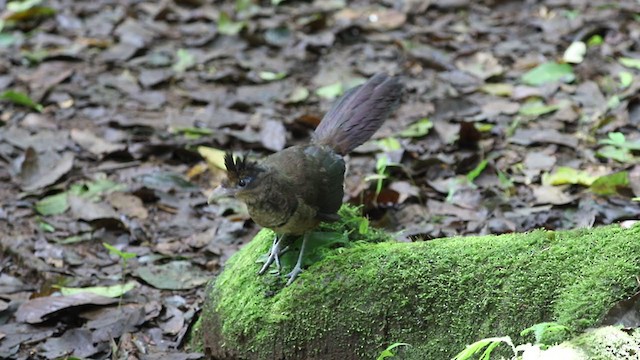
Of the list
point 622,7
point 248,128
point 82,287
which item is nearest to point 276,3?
point 248,128

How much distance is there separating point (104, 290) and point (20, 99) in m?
2.83

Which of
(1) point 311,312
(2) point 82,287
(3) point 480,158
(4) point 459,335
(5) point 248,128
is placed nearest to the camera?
(4) point 459,335

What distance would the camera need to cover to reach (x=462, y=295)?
9.95 feet

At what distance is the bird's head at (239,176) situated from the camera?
11.1ft

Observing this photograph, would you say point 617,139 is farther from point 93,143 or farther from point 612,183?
point 93,143

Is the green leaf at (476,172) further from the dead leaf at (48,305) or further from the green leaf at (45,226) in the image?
the green leaf at (45,226)

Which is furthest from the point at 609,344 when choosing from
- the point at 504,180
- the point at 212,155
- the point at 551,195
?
the point at 212,155

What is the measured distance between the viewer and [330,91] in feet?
22.5

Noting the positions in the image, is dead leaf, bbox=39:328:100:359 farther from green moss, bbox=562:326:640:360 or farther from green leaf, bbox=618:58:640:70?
green leaf, bbox=618:58:640:70

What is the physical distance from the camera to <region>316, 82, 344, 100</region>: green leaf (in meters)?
6.84

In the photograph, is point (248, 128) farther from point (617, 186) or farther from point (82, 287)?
point (617, 186)

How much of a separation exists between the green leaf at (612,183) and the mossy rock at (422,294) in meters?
1.60

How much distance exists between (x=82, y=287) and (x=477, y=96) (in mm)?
3522

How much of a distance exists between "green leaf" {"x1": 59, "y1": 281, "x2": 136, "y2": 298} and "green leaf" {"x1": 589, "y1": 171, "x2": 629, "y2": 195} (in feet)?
8.71
